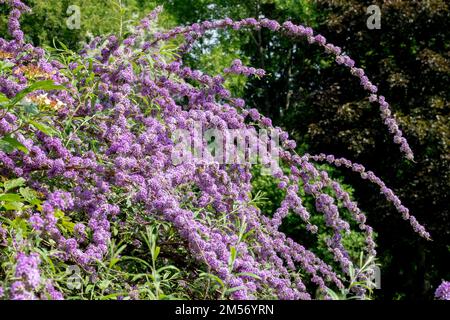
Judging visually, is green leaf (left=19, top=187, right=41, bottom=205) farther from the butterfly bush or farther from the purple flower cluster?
the purple flower cluster

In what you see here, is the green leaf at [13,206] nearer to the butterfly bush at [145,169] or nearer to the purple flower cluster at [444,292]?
the butterfly bush at [145,169]

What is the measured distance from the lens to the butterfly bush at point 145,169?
2.44 m

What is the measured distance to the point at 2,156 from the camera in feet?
8.68

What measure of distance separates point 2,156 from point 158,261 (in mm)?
797

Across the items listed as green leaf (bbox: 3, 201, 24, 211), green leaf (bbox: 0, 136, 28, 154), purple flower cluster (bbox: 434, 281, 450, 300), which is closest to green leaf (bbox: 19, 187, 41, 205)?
green leaf (bbox: 3, 201, 24, 211)

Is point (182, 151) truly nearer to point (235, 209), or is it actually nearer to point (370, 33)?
point (235, 209)

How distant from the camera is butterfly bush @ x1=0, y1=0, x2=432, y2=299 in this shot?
8.00 ft

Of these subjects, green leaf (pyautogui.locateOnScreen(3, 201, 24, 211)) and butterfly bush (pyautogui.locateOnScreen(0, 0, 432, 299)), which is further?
butterfly bush (pyautogui.locateOnScreen(0, 0, 432, 299))

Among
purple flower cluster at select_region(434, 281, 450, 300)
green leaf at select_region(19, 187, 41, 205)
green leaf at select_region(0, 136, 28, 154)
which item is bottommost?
purple flower cluster at select_region(434, 281, 450, 300)

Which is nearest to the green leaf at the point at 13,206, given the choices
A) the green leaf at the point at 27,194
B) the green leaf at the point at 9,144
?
the green leaf at the point at 27,194

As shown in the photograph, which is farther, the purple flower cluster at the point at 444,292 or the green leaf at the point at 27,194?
the green leaf at the point at 27,194

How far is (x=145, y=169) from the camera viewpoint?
9.03ft

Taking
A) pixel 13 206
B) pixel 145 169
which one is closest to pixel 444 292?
pixel 145 169
